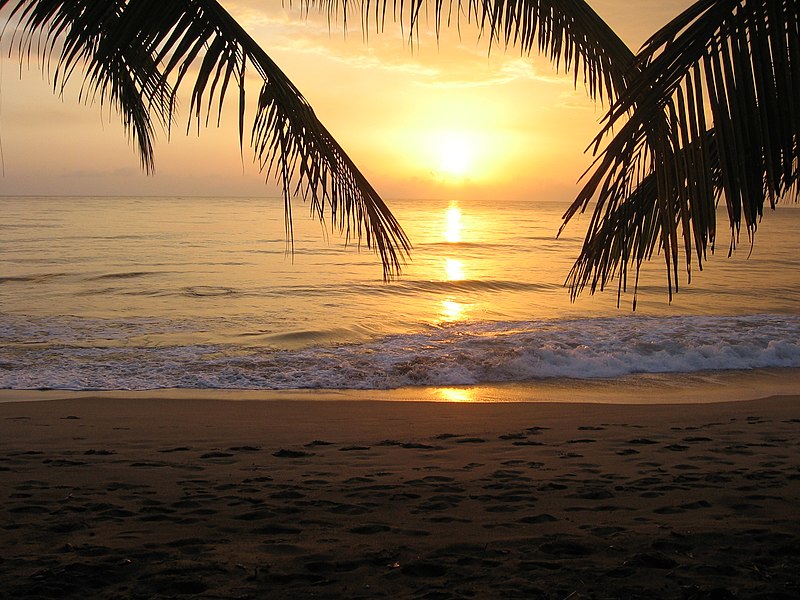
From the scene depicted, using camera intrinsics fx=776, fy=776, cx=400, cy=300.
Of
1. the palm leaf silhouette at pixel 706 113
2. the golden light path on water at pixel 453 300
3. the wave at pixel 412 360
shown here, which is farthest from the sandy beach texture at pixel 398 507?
the golden light path on water at pixel 453 300

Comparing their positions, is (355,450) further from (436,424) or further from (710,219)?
(710,219)

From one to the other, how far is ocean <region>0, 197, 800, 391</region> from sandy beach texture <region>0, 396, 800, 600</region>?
10.1 feet

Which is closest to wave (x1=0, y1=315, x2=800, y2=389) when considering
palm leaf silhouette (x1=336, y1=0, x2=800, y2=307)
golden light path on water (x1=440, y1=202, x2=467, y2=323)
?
golden light path on water (x1=440, y1=202, x2=467, y2=323)

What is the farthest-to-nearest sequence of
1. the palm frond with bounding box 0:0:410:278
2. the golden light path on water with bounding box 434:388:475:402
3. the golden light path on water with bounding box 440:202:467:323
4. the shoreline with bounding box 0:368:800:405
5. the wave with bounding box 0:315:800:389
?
1. the golden light path on water with bounding box 440:202:467:323
2. the wave with bounding box 0:315:800:389
3. the golden light path on water with bounding box 434:388:475:402
4. the shoreline with bounding box 0:368:800:405
5. the palm frond with bounding box 0:0:410:278

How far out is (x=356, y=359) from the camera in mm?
11500

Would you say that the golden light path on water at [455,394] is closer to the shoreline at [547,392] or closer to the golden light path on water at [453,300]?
the shoreline at [547,392]

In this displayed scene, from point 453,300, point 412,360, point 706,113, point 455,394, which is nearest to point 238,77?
point 706,113

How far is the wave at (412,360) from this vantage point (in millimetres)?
10164

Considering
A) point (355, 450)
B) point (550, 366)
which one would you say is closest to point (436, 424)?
point (355, 450)

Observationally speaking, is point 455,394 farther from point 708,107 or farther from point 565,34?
point 708,107

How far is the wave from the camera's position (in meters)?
10.2

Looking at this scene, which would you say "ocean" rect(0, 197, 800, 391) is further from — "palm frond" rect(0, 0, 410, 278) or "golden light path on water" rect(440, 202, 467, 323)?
"palm frond" rect(0, 0, 410, 278)

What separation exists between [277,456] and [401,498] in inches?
61.2

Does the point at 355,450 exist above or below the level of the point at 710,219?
below
